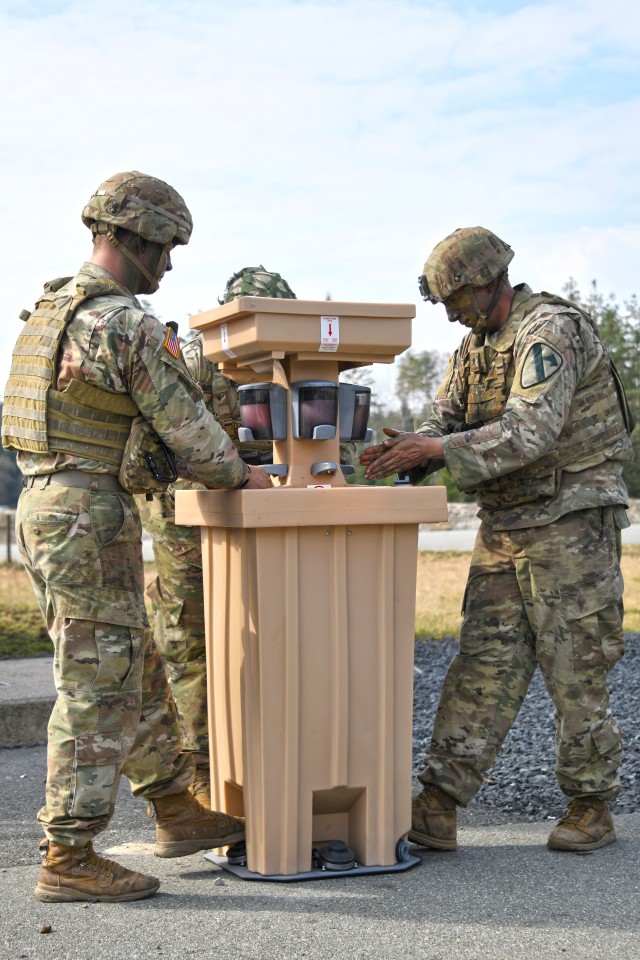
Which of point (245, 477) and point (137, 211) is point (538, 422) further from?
point (137, 211)

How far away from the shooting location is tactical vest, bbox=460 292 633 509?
4.27m

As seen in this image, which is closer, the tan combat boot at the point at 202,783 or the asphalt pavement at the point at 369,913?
the asphalt pavement at the point at 369,913

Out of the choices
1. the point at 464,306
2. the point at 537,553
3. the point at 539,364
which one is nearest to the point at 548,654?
the point at 537,553

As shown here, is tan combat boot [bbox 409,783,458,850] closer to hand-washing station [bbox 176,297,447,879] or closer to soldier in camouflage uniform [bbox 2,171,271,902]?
hand-washing station [bbox 176,297,447,879]

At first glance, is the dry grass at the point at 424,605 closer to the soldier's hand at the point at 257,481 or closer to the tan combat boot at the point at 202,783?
the tan combat boot at the point at 202,783

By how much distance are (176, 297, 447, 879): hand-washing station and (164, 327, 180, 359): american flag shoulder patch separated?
25cm

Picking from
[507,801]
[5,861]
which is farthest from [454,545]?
[5,861]

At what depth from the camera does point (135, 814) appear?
16.8 ft

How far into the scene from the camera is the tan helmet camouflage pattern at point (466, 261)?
4.30 meters

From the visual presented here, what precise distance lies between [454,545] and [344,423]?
1618cm

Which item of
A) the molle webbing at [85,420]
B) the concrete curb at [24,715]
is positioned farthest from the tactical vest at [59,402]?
the concrete curb at [24,715]

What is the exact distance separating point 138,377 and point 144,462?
0.28 metres

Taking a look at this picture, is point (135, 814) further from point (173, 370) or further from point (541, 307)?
point (541, 307)

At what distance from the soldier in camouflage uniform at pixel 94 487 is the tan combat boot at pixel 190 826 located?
1.12 feet
